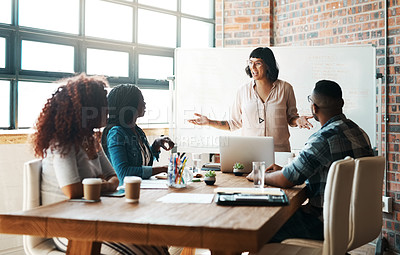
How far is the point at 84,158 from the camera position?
1.93 m

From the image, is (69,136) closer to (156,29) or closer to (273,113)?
(273,113)

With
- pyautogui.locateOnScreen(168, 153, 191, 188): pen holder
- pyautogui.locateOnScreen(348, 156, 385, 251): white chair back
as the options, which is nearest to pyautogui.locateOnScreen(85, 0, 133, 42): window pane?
pyautogui.locateOnScreen(168, 153, 191, 188): pen holder

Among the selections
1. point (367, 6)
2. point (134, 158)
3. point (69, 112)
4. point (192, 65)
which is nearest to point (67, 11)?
point (192, 65)

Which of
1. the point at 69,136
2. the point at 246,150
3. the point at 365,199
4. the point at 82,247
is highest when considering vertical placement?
the point at 69,136

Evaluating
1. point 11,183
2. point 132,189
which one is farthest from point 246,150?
point 11,183

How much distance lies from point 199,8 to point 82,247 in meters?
3.94

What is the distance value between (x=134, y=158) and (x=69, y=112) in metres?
0.76

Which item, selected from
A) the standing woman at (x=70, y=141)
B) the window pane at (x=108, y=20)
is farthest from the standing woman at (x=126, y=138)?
the window pane at (x=108, y=20)

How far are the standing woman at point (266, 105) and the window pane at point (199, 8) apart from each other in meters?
1.39

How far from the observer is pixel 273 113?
12.0 feet

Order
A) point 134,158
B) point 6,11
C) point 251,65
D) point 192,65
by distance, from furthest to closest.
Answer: point 192,65 < point 251,65 < point 6,11 < point 134,158

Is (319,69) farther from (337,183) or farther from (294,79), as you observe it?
(337,183)

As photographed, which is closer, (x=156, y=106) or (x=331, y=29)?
(x=331, y=29)

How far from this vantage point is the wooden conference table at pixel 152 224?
138 cm
